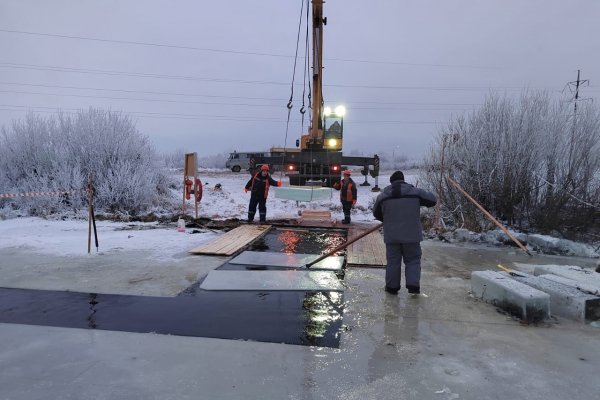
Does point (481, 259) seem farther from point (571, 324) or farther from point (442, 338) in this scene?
point (442, 338)

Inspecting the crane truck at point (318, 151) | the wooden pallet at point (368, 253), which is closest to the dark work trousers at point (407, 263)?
the wooden pallet at point (368, 253)

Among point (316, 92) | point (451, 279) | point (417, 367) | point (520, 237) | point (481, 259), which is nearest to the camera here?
point (417, 367)

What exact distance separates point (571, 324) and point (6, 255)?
8.49m

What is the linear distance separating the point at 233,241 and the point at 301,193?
409 cm

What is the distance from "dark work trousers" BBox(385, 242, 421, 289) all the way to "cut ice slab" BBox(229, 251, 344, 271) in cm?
123

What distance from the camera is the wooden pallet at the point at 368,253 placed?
6.84 meters

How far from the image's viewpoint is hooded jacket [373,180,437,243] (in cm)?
527

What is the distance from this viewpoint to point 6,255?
7121mm

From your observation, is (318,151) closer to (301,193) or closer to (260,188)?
(301,193)

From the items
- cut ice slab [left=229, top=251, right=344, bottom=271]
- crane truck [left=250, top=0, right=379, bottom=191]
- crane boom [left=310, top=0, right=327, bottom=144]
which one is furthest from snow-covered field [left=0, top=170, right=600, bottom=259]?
crane truck [left=250, top=0, right=379, bottom=191]

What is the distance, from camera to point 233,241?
8.35 metres

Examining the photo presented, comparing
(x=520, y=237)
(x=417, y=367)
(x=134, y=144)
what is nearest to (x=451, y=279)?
(x=417, y=367)

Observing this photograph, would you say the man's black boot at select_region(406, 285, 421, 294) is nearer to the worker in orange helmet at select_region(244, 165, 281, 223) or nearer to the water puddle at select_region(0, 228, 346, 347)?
the water puddle at select_region(0, 228, 346, 347)

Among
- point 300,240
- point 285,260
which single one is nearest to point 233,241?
point 300,240
